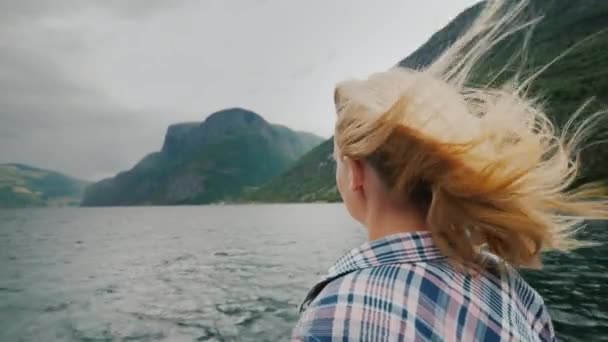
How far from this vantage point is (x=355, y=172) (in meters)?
1.82

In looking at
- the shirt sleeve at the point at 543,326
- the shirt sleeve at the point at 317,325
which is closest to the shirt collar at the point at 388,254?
the shirt sleeve at the point at 317,325

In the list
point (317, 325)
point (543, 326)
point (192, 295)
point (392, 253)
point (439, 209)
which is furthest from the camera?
point (192, 295)

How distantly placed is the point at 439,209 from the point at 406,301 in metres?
0.44

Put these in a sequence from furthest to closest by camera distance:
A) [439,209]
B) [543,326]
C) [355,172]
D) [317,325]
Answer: [543,326] → [355,172] → [439,209] → [317,325]

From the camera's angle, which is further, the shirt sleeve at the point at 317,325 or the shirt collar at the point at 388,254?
the shirt collar at the point at 388,254

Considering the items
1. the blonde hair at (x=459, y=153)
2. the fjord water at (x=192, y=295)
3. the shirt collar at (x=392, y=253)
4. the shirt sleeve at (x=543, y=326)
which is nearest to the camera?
the shirt collar at (x=392, y=253)

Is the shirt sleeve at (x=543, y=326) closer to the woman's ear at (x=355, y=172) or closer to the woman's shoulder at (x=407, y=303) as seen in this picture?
the woman's shoulder at (x=407, y=303)

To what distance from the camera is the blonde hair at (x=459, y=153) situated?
1680 mm

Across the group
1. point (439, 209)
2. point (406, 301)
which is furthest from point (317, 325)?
point (439, 209)

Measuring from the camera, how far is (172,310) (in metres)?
17.0

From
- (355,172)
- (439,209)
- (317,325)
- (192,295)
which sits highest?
(355,172)

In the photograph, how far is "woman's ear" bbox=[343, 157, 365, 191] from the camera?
71.4 inches

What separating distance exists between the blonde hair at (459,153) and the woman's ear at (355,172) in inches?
1.4

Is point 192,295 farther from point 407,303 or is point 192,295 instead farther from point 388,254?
point 407,303
